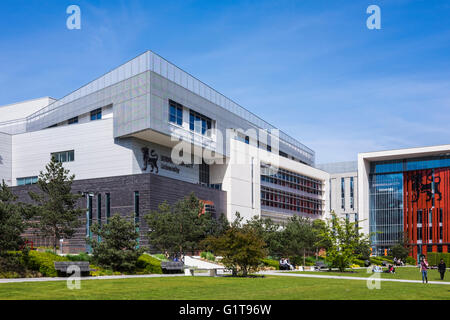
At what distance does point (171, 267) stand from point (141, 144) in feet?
71.1

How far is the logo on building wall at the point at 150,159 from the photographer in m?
53.4

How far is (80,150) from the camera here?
55000 millimetres

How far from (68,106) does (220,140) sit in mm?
18268

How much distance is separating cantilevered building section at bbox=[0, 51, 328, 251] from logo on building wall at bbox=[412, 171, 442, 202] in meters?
36.2

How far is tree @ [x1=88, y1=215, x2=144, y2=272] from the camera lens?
31.4 m

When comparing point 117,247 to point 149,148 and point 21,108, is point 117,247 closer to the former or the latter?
point 149,148

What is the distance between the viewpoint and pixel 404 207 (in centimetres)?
9756

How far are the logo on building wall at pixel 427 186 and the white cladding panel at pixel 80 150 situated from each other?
208 feet

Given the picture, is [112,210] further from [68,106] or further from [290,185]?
[290,185]

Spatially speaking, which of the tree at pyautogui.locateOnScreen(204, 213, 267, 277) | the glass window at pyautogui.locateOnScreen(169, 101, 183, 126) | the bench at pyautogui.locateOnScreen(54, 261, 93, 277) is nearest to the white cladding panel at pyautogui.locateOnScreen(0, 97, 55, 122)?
the glass window at pyautogui.locateOnScreen(169, 101, 183, 126)

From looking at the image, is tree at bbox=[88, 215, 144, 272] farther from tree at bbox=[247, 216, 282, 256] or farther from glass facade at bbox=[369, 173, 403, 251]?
glass facade at bbox=[369, 173, 403, 251]

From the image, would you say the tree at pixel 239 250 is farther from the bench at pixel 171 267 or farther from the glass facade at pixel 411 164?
the glass facade at pixel 411 164

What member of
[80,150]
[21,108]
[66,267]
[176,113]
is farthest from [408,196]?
[66,267]

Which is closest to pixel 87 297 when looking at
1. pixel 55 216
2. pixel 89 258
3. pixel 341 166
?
pixel 89 258
